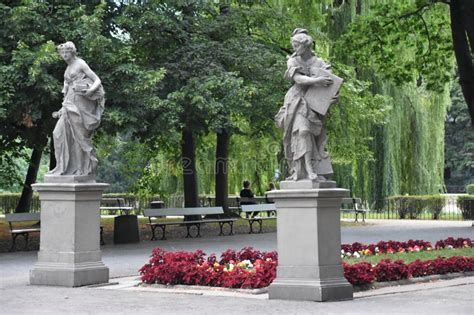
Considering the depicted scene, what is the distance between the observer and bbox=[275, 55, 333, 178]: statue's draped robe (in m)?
12.5

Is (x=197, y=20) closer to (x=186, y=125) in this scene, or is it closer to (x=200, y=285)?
(x=186, y=125)

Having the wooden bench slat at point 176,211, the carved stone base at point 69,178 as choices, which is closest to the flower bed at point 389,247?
the carved stone base at point 69,178

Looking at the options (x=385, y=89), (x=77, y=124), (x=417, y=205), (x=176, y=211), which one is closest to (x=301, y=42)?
(x=77, y=124)

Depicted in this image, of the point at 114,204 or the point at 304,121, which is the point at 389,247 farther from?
the point at 114,204

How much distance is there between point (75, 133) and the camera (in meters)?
14.8

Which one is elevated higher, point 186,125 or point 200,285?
point 186,125

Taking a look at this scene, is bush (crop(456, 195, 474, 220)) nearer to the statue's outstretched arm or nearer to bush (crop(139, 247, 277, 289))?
bush (crop(139, 247, 277, 289))

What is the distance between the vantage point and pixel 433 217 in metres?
37.2

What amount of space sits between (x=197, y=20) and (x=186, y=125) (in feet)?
11.1

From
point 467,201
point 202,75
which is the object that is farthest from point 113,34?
point 467,201

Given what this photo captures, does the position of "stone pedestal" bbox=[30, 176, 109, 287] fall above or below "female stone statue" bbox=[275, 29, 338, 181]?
below

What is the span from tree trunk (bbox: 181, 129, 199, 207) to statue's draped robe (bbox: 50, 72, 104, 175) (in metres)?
16.2

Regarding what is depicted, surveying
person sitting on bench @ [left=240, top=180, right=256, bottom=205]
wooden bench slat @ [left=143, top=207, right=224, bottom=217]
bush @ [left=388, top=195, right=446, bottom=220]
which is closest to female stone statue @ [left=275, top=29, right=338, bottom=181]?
wooden bench slat @ [left=143, top=207, right=224, bottom=217]

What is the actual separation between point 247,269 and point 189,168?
17126 millimetres
